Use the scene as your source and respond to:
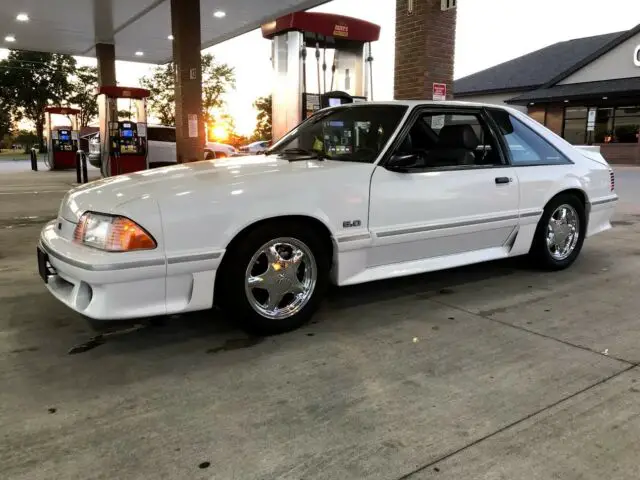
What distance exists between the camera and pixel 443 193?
3.97m

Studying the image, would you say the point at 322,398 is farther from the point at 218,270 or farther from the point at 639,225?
the point at 639,225

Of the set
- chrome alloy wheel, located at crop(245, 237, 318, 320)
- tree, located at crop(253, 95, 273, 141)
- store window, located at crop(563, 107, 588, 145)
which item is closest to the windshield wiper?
chrome alloy wheel, located at crop(245, 237, 318, 320)

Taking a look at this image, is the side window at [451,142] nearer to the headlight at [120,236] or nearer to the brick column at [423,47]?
the headlight at [120,236]

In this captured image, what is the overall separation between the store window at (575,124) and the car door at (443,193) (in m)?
26.2

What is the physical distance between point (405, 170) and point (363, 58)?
8.07 metres

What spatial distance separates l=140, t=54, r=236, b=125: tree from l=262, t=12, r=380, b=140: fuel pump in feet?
99.1

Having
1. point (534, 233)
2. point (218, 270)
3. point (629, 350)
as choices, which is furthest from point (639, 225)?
point (218, 270)

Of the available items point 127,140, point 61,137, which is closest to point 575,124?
point 127,140

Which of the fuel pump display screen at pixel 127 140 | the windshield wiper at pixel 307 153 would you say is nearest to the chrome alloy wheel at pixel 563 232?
the windshield wiper at pixel 307 153

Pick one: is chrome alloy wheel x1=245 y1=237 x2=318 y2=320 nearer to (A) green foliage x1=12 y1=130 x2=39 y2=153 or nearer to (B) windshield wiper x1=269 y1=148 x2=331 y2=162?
(B) windshield wiper x1=269 y1=148 x2=331 y2=162

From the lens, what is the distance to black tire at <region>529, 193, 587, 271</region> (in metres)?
4.75

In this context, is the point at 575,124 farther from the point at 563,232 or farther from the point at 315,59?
the point at 563,232

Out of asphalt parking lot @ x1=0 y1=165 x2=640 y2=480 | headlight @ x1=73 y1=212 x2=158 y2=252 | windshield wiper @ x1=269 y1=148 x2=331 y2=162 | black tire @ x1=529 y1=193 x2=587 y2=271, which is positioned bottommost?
asphalt parking lot @ x1=0 y1=165 x2=640 y2=480

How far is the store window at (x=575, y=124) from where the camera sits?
2777cm
